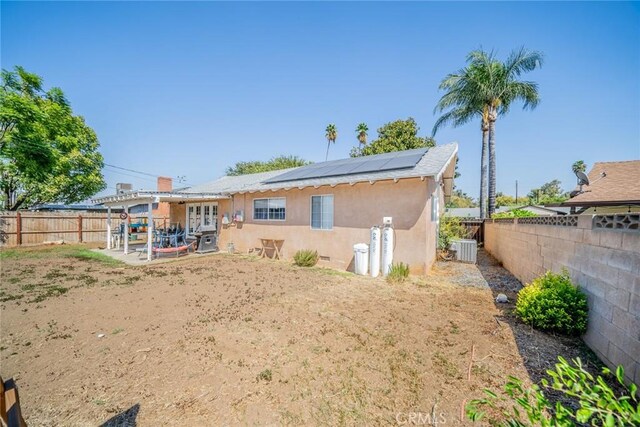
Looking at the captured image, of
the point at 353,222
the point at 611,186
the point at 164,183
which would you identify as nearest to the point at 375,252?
the point at 353,222

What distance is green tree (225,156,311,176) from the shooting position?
114ft

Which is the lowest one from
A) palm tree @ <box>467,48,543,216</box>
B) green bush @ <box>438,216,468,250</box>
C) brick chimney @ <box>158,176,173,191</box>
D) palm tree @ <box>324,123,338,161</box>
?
green bush @ <box>438,216,468,250</box>

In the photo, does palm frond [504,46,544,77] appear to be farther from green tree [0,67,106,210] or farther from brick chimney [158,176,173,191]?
brick chimney [158,176,173,191]

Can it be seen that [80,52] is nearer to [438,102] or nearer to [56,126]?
[56,126]

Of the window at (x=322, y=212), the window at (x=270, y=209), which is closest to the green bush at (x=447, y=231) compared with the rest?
the window at (x=322, y=212)

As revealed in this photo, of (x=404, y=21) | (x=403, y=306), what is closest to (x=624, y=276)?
(x=403, y=306)

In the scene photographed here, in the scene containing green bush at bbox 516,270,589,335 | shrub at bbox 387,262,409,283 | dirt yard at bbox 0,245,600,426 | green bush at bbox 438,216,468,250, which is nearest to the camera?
dirt yard at bbox 0,245,600,426

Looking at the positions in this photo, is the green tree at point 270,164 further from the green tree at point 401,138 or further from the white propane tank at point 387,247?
the white propane tank at point 387,247

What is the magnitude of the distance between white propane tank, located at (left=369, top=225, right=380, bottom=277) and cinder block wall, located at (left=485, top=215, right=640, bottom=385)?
4.11 metres

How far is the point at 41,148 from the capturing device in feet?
37.2

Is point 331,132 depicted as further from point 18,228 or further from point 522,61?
point 18,228

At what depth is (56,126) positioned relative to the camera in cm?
1728

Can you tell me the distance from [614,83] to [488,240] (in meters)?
7.95

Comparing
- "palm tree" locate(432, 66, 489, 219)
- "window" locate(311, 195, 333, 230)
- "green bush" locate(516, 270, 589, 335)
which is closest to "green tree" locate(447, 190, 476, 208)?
"palm tree" locate(432, 66, 489, 219)
